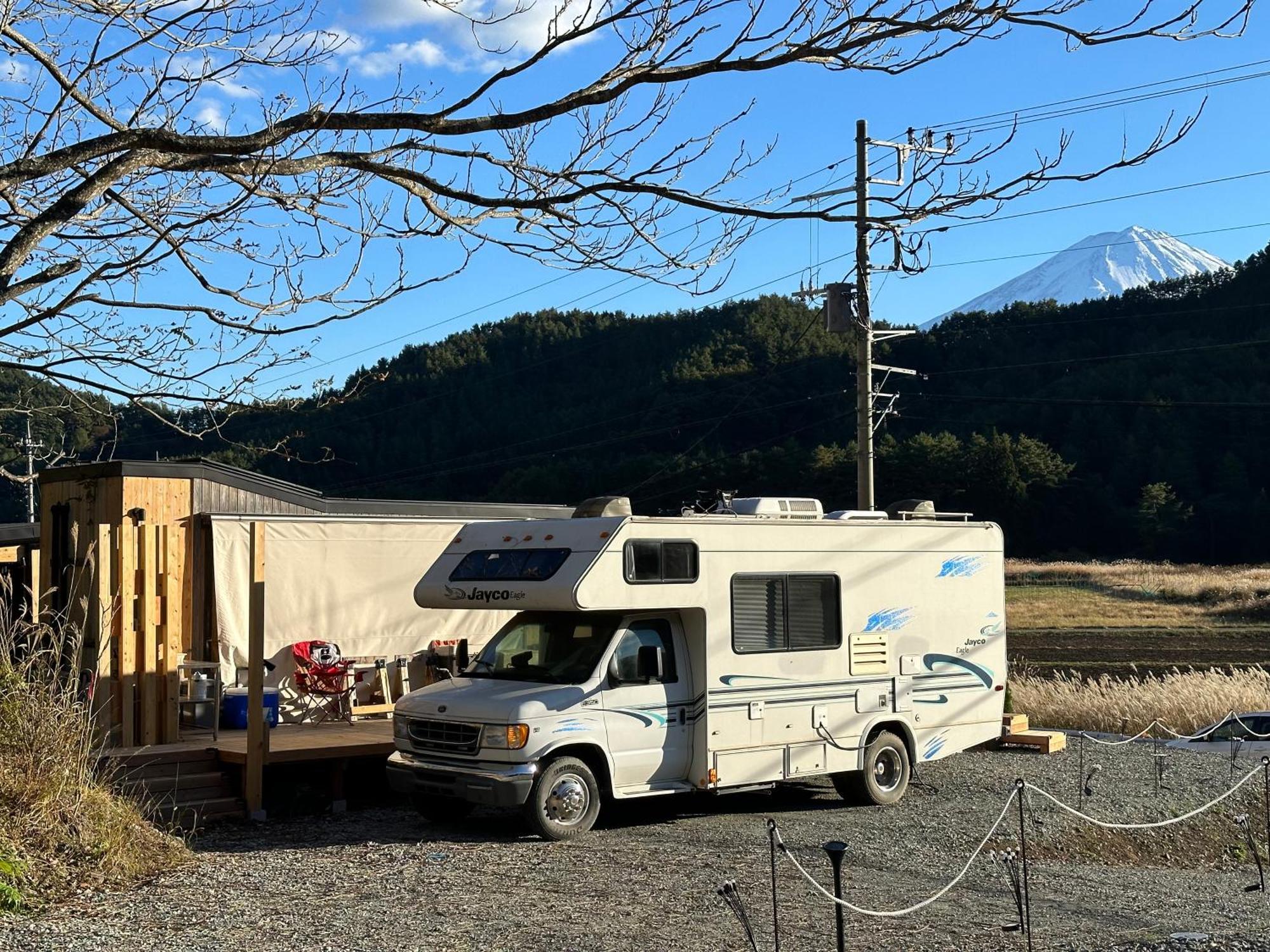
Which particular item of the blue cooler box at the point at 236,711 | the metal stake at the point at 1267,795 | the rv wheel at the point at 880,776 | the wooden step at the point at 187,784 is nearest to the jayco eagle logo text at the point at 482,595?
the wooden step at the point at 187,784

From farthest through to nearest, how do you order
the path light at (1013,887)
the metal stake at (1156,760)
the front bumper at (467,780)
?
1. the metal stake at (1156,760)
2. the front bumper at (467,780)
3. the path light at (1013,887)

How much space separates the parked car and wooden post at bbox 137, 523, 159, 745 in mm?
11511

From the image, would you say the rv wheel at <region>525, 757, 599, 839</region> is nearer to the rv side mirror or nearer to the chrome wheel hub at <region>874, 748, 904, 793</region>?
the rv side mirror

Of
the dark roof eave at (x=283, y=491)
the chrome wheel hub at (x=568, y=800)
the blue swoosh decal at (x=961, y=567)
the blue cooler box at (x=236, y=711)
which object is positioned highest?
the dark roof eave at (x=283, y=491)

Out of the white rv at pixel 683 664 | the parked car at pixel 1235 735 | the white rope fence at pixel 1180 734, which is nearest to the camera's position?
the white rv at pixel 683 664

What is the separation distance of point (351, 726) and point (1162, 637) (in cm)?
2820

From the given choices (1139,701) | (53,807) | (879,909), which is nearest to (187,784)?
(53,807)

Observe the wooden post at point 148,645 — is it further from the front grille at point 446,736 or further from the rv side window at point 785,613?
the rv side window at point 785,613

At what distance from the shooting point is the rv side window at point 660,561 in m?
10.9

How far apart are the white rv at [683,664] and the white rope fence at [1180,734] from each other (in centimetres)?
382

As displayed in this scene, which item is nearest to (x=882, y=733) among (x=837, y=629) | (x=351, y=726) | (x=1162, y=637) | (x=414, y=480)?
(x=837, y=629)

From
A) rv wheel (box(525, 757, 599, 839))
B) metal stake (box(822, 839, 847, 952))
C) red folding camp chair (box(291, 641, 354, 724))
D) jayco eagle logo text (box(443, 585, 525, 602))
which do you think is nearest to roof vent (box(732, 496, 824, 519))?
jayco eagle logo text (box(443, 585, 525, 602))

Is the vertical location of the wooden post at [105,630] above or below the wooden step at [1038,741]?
above

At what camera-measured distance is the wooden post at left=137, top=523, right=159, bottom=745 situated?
12.0m
